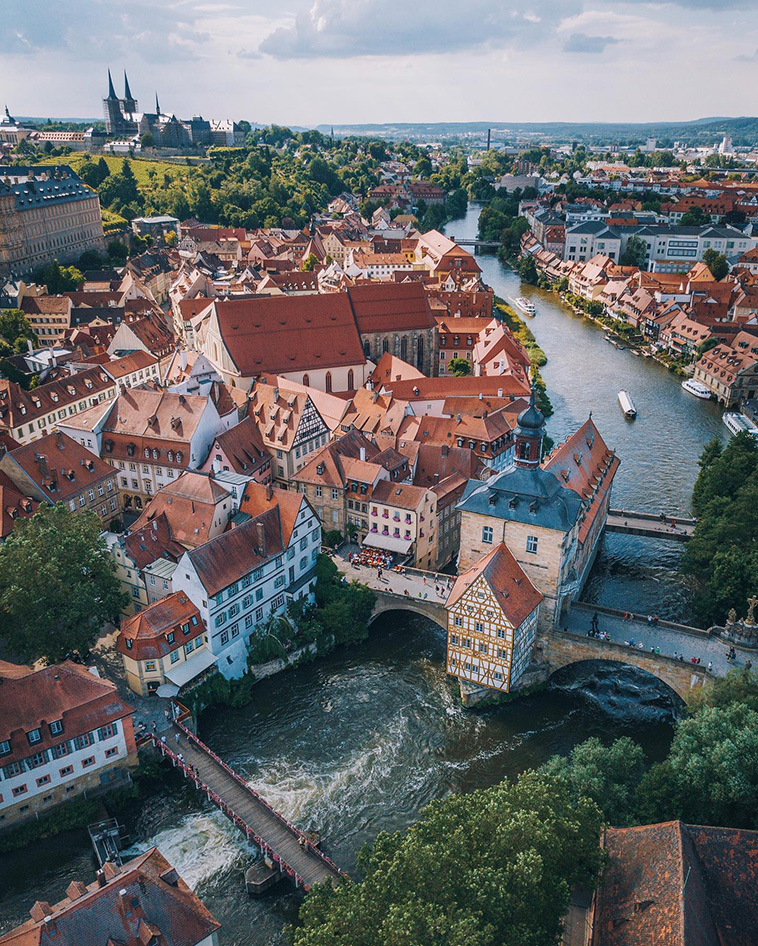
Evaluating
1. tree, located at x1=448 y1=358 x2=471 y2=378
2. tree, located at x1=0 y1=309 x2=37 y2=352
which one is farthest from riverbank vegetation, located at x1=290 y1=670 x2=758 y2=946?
tree, located at x1=0 y1=309 x2=37 y2=352

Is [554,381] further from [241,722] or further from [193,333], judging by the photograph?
[241,722]

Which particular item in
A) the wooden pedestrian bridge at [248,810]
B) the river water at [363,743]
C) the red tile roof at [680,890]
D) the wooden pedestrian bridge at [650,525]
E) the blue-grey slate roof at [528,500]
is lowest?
the river water at [363,743]

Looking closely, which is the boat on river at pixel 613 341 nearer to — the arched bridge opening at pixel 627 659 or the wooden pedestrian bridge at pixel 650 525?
the wooden pedestrian bridge at pixel 650 525

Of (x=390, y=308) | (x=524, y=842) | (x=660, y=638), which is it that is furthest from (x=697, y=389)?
(x=524, y=842)

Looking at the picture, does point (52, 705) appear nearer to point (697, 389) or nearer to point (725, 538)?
point (725, 538)

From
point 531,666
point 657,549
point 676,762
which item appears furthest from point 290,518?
point 657,549

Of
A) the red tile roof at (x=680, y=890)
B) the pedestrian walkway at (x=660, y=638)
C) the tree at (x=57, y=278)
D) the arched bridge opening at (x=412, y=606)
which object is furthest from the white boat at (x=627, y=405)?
the tree at (x=57, y=278)
